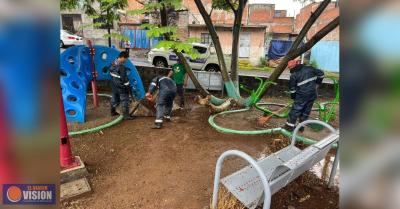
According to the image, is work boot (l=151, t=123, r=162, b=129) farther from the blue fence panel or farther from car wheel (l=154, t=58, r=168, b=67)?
the blue fence panel

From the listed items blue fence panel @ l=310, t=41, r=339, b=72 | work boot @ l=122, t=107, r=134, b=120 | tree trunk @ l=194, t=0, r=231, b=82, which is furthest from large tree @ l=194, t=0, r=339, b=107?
blue fence panel @ l=310, t=41, r=339, b=72

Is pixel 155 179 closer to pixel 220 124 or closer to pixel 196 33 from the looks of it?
pixel 220 124

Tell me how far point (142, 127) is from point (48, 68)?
6.25 m

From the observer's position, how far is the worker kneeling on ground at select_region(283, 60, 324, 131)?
5.79m

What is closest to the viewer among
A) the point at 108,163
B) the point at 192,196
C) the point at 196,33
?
the point at 192,196

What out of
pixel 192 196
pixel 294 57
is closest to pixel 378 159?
pixel 192 196

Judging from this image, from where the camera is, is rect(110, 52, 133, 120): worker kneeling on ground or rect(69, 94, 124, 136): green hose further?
rect(110, 52, 133, 120): worker kneeling on ground

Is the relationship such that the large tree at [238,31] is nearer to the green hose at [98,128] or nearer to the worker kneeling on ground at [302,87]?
the worker kneeling on ground at [302,87]

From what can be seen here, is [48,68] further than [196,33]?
No

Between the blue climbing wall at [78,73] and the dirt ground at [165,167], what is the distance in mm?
1166

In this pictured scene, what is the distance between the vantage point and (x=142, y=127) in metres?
6.78

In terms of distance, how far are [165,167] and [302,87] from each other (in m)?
3.30

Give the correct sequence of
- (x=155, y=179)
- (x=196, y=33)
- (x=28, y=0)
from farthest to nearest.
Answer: (x=196, y=33) → (x=155, y=179) → (x=28, y=0)

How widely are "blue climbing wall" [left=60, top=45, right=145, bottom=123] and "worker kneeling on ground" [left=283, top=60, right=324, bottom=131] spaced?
4.81 meters
